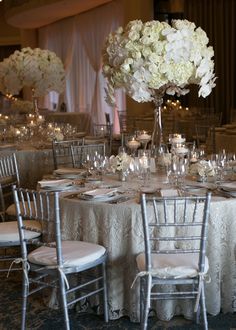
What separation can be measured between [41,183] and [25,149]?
2.83 metres

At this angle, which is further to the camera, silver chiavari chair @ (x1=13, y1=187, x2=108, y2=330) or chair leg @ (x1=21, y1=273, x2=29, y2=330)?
chair leg @ (x1=21, y1=273, x2=29, y2=330)

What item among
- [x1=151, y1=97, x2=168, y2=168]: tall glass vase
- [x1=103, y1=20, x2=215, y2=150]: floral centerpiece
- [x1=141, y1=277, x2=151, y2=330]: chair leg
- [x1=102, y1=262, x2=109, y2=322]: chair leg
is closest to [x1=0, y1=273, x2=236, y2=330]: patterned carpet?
[x1=102, y1=262, x2=109, y2=322]: chair leg

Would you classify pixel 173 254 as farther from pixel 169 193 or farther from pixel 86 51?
pixel 86 51

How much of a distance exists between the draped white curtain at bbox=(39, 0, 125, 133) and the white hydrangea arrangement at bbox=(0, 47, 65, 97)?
7008 millimetres

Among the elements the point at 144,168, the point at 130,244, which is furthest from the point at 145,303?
the point at 144,168

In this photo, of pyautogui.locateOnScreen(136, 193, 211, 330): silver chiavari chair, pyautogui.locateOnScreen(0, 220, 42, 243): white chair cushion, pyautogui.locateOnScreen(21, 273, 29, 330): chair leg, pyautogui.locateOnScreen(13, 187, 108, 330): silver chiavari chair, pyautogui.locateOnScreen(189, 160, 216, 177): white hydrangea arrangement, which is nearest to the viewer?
pyautogui.locateOnScreen(136, 193, 211, 330): silver chiavari chair

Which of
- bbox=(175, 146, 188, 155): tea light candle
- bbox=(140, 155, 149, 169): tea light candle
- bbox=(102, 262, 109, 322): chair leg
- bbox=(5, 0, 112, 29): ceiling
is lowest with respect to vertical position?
bbox=(102, 262, 109, 322): chair leg

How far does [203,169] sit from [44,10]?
→ 1258cm

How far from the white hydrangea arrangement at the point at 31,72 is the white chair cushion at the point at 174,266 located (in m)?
5.00

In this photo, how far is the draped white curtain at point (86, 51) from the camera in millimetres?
15719

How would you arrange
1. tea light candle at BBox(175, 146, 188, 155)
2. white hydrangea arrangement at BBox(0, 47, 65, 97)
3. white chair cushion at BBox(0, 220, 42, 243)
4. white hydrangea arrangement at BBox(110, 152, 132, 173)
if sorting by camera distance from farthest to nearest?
white hydrangea arrangement at BBox(0, 47, 65, 97) < tea light candle at BBox(175, 146, 188, 155) < white hydrangea arrangement at BBox(110, 152, 132, 173) < white chair cushion at BBox(0, 220, 42, 243)

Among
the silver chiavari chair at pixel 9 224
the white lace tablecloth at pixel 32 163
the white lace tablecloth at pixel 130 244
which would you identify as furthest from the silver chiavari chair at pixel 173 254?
the white lace tablecloth at pixel 32 163

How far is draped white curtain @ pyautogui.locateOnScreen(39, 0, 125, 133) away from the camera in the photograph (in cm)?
1572

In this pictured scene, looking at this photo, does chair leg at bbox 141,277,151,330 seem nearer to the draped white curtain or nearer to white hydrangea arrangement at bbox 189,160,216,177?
white hydrangea arrangement at bbox 189,160,216,177
